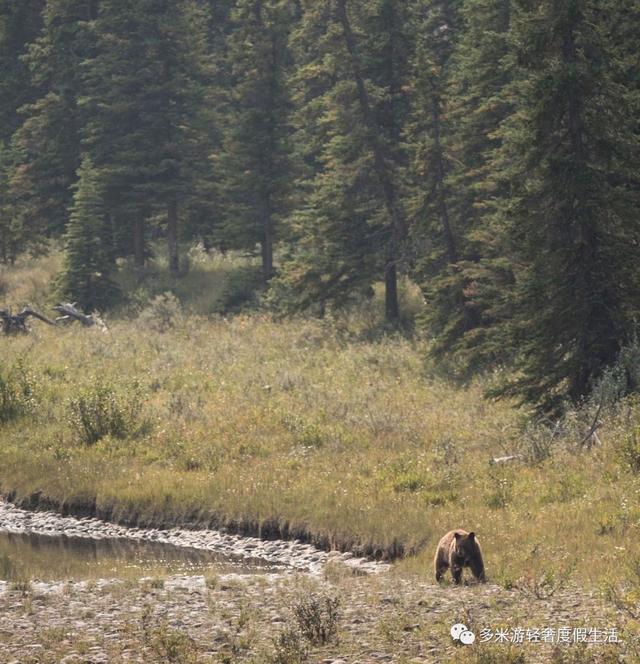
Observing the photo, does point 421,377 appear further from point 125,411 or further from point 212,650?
point 212,650

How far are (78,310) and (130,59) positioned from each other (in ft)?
47.1

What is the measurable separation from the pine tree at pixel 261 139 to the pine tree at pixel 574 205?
2551 cm

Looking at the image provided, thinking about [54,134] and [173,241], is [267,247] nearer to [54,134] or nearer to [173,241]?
[173,241]

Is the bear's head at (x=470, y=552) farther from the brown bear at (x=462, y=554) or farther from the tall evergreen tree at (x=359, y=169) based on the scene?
the tall evergreen tree at (x=359, y=169)

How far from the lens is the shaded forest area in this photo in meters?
21.1

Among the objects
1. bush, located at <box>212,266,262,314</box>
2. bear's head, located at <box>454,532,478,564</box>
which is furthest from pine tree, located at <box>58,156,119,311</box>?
bear's head, located at <box>454,532,478,564</box>

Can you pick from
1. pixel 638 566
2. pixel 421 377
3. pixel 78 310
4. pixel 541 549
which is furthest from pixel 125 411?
pixel 78 310

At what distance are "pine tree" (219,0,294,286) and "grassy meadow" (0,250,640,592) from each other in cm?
1057

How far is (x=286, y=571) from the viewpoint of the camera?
55.6 ft

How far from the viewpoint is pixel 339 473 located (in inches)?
824

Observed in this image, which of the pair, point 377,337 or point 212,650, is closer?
point 212,650

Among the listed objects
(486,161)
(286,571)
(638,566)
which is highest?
(486,161)

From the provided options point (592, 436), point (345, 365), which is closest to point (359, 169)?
point (345, 365)

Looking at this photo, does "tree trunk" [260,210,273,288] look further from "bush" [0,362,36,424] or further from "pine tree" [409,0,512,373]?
"bush" [0,362,36,424]
